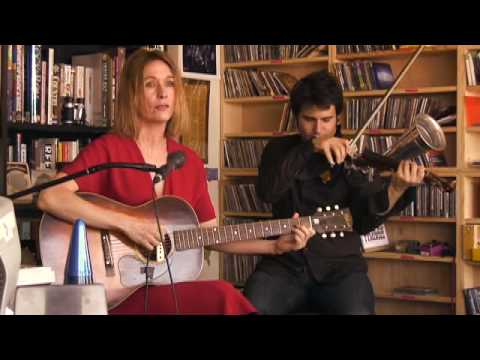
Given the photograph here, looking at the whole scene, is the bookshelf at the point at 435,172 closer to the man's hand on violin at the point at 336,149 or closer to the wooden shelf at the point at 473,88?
the wooden shelf at the point at 473,88

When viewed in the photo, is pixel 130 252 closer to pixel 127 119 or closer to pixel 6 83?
pixel 127 119

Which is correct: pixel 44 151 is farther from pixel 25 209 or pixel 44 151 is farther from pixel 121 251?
pixel 121 251

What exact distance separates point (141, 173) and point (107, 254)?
0.28m

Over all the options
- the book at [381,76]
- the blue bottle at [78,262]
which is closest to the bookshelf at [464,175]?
the book at [381,76]

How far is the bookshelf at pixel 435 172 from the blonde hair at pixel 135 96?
161cm

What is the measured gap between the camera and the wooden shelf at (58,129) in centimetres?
329

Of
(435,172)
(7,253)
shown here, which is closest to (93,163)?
(7,253)

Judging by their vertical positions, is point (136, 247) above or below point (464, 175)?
below

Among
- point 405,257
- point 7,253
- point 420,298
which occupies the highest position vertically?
point 7,253

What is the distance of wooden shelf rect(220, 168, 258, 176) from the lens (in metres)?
4.42

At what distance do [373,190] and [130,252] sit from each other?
871mm

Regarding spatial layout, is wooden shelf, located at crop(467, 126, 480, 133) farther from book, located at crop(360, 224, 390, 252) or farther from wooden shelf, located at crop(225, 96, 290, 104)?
wooden shelf, located at crop(225, 96, 290, 104)

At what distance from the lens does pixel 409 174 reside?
2.69m

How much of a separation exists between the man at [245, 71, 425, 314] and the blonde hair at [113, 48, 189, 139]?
0.45m
